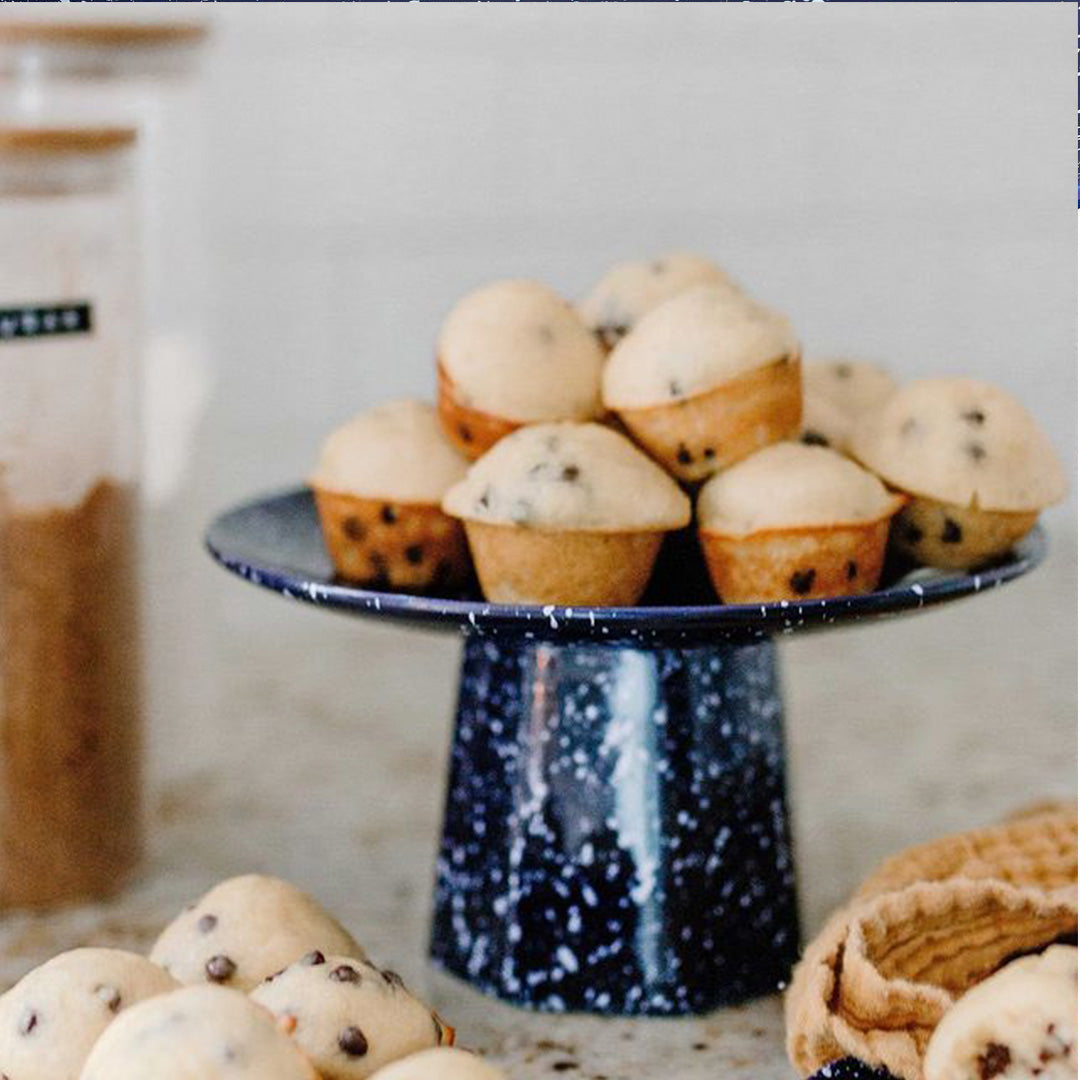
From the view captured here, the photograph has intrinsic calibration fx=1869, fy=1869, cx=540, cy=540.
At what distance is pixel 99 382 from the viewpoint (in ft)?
2.77

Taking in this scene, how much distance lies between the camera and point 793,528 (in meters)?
0.71

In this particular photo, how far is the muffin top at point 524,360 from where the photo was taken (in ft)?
2.48

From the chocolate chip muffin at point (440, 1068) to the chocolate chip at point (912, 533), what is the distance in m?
0.31

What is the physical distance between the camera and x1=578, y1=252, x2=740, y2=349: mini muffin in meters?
0.81

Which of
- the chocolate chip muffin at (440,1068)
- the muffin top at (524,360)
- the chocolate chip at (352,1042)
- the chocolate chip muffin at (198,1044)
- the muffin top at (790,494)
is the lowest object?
the chocolate chip at (352,1042)

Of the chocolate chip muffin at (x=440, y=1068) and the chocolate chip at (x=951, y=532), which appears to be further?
the chocolate chip at (x=951, y=532)

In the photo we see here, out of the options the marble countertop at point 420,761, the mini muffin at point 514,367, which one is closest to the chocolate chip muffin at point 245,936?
the marble countertop at point 420,761

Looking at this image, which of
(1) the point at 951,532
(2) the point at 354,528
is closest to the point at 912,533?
(1) the point at 951,532

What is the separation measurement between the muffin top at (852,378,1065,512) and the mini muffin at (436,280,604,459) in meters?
0.12

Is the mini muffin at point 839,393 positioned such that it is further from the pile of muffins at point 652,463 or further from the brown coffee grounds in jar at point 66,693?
Result: the brown coffee grounds in jar at point 66,693

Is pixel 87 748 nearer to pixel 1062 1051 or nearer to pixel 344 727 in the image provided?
pixel 344 727

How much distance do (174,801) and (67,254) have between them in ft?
1.15

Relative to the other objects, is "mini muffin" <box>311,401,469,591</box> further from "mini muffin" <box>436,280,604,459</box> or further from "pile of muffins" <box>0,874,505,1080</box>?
"pile of muffins" <box>0,874,505,1080</box>

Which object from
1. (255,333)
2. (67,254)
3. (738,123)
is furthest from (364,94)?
(67,254)
